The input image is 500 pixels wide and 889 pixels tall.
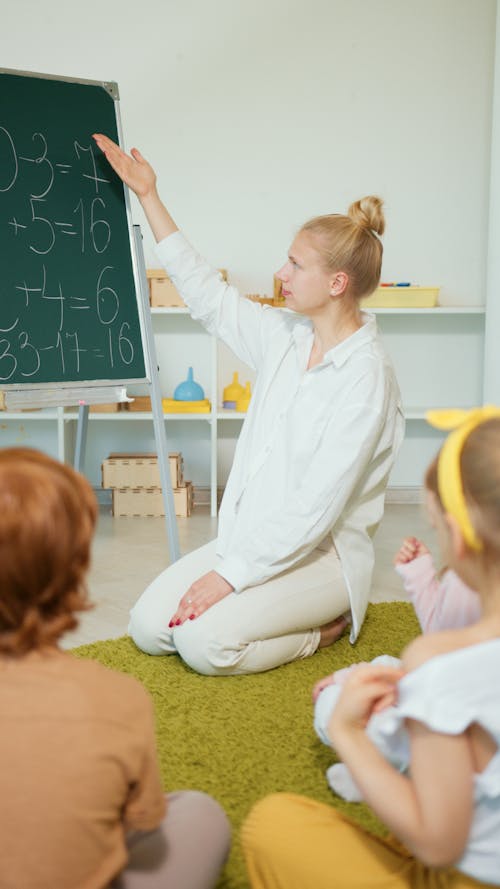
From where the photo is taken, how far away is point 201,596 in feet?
7.03

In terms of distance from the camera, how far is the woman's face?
227 centimetres

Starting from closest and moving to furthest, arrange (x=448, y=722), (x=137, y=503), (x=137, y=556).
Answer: (x=448, y=722) < (x=137, y=556) < (x=137, y=503)

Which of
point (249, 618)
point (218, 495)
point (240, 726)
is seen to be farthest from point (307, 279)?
point (218, 495)

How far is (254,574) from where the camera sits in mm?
2137

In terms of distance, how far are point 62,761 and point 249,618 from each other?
4.02 ft

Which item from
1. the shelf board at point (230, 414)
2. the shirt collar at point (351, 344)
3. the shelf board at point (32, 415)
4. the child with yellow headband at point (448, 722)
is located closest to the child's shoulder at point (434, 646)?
the child with yellow headband at point (448, 722)

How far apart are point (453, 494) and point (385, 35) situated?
13.0 ft

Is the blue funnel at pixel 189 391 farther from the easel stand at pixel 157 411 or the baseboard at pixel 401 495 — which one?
the easel stand at pixel 157 411

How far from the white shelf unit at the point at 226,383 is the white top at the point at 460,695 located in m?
3.54

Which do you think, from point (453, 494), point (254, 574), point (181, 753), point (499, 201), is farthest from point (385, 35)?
point (453, 494)

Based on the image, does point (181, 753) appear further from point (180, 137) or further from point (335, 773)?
point (180, 137)

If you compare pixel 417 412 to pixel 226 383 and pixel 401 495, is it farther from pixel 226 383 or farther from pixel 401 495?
pixel 226 383

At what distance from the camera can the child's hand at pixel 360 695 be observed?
102cm

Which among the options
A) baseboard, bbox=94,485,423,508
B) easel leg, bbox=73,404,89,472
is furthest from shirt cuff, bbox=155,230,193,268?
baseboard, bbox=94,485,423,508
